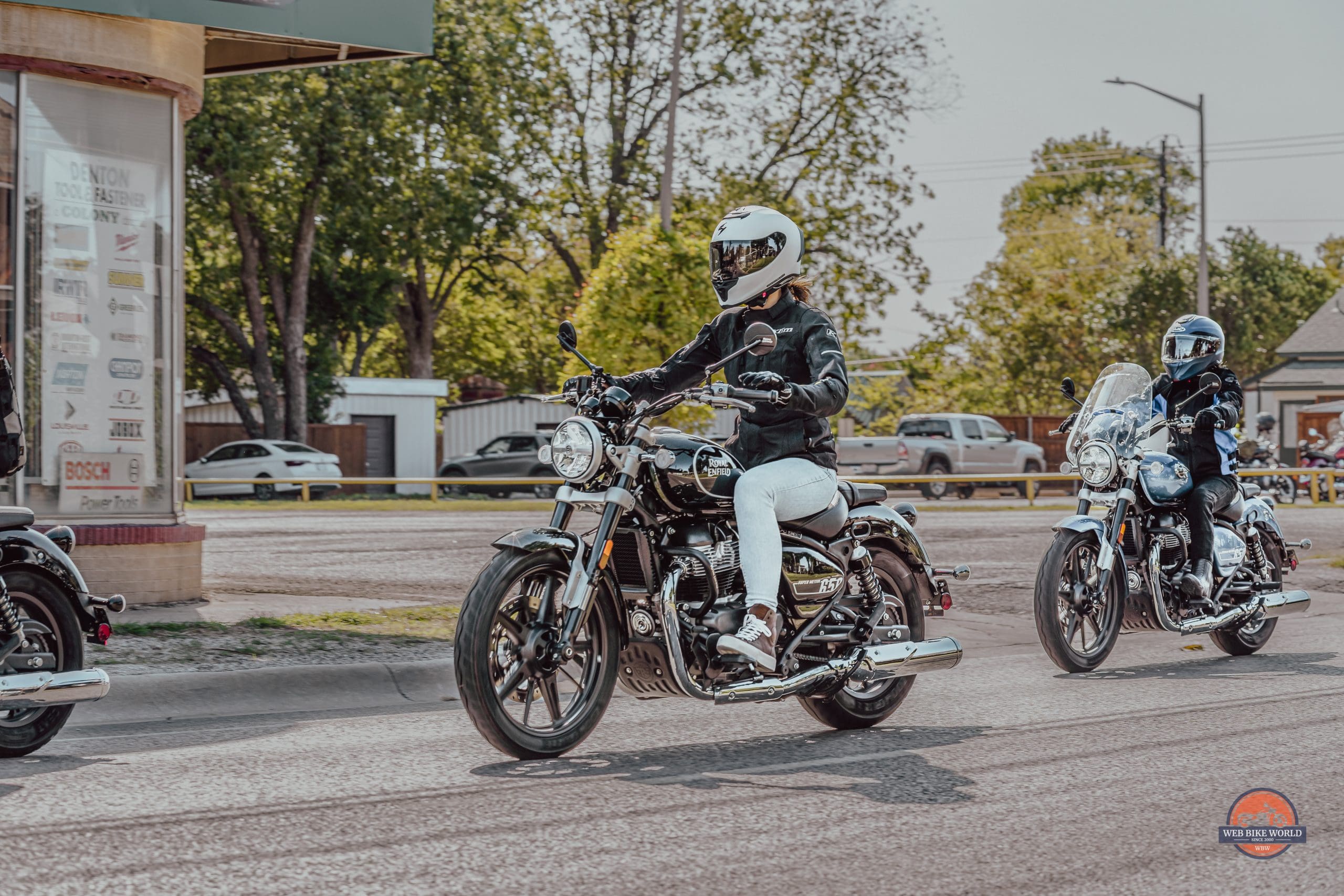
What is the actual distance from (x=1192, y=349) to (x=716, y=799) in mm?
5052

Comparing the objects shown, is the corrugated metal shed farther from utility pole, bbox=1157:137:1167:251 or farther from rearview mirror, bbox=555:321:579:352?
rearview mirror, bbox=555:321:579:352

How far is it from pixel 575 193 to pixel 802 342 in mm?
35710

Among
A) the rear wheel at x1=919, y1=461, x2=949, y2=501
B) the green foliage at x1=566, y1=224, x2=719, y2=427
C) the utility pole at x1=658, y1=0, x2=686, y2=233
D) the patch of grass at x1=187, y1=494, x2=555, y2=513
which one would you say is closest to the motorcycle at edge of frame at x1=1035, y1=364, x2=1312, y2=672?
the green foliage at x1=566, y1=224, x2=719, y2=427

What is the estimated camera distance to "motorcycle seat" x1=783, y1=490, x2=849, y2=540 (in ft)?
19.7

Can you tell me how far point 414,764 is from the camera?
18.3 ft

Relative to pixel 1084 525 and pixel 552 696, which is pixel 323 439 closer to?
pixel 1084 525

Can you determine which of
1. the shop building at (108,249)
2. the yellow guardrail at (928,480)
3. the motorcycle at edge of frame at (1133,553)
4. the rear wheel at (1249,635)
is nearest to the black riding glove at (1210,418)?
the motorcycle at edge of frame at (1133,553)

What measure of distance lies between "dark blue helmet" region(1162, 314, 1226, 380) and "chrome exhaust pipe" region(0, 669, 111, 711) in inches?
233

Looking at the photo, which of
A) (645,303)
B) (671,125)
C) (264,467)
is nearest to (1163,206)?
(671,125)

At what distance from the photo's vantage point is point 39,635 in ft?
18.5

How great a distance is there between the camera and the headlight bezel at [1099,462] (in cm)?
836

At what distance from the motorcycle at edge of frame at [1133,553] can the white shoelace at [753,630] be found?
278 centimetres

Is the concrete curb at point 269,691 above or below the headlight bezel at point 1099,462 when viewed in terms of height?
below

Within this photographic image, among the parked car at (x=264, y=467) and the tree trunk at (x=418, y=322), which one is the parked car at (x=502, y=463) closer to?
the parked car at (x=264, y=467)
